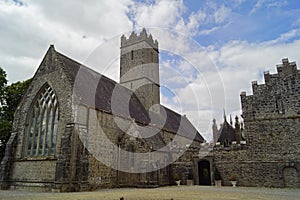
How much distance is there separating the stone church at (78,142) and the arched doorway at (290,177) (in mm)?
6767

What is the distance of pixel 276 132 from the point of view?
1761 cm

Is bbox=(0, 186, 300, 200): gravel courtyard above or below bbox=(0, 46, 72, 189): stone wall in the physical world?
below

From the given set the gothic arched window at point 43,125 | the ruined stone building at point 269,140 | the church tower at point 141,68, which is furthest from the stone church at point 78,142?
the church tower at point 141,68

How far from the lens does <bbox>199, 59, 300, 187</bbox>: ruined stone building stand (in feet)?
55.3

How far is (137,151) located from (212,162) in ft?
21.6

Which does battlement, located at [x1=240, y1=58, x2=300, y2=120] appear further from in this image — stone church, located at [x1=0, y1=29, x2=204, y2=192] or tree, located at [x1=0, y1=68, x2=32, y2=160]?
tree, located at [x1=0, y1=68, x2=32, y2=160]

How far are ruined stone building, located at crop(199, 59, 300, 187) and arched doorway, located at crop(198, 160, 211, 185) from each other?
1.01m

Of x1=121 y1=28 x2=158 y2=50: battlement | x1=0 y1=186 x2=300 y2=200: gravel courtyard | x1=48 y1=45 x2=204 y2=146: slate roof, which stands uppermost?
x1=121 y1=28 x2=158 y2=50: battlement

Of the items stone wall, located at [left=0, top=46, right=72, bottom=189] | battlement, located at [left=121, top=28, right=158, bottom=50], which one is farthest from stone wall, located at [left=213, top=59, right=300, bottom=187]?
battlement, located at [left=121, top=28, right=158, bottom=50]

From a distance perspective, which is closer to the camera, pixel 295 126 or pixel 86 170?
pixel 86 170

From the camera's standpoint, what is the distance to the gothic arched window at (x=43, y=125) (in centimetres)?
1552

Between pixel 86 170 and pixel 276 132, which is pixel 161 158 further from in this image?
pixel 276 132

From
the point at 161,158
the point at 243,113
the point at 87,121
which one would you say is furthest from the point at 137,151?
the point at 243,113

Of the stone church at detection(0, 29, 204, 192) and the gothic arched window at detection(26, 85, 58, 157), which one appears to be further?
the gothic arched window at detection(26, 85, 58, 157)
